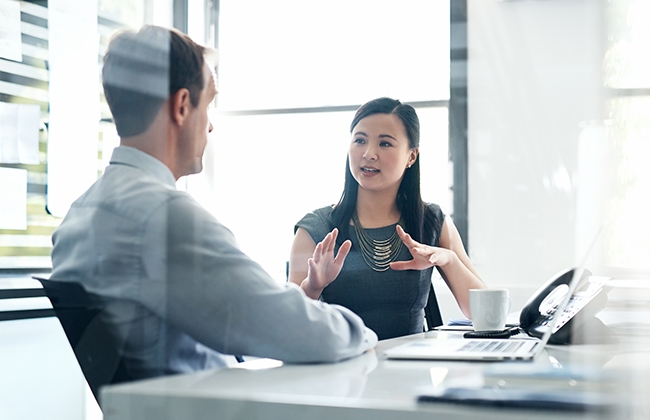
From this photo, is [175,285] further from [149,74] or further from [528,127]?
[528,127]

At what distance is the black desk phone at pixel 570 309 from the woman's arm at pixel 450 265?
1.10ft

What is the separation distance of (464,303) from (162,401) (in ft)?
2.72

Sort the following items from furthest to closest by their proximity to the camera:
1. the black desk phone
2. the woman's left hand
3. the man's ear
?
the woman's left hand, the man's ear, the black desk phone

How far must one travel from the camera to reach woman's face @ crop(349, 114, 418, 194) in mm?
1368

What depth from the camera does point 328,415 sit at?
35 centimetres

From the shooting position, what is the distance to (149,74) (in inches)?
26.9

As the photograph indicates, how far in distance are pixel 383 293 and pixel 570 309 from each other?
0.64 metres

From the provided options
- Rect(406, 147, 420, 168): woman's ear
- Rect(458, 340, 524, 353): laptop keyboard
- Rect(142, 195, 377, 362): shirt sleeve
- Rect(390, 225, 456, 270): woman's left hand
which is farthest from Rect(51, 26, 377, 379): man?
Rect(406, 147, 420, 168): woman's ear

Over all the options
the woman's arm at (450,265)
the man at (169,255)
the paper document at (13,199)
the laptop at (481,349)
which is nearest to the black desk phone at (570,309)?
the laptop at (481,349)

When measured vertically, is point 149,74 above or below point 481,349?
above

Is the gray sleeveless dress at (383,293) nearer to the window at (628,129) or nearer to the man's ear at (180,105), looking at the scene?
the man's ear at (180,105)

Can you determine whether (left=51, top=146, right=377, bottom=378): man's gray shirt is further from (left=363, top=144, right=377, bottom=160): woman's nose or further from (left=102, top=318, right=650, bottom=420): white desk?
(left=363, top=144, right=377, bottom=160): woman's nose

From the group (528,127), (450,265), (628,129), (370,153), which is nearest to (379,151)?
(370,153)

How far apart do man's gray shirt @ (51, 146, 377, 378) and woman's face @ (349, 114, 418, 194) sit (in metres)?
0.76
